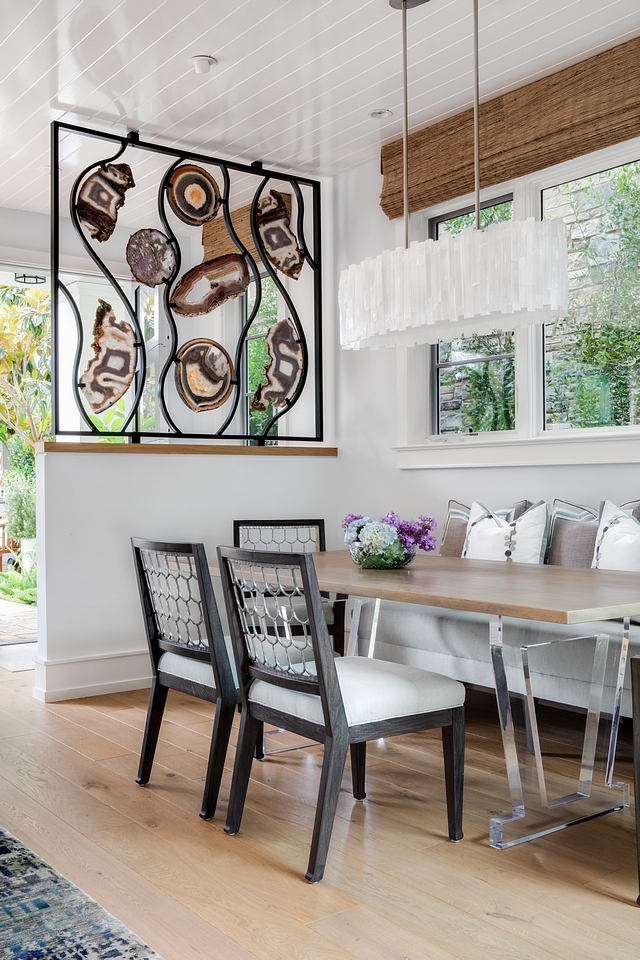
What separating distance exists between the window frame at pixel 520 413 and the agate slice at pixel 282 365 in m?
0.59

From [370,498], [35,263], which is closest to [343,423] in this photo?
[370,498]

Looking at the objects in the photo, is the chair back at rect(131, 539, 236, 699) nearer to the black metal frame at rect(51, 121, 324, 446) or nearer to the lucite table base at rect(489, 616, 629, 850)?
the lucite table base at rect(489, 616, 629, 850)

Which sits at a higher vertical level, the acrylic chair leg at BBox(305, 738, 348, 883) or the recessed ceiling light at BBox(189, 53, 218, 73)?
the recessed ceiling light at BBox(189, 53, 218, 73)

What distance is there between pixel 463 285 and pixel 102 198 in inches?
88.2

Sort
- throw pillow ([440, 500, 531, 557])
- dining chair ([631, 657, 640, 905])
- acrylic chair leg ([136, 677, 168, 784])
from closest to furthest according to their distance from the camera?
dining chair ([631, 657, 640, 905])
acrylic chair leg ([136, 677, 168, 784])
throw pillow ([440, 500, 531, 557])

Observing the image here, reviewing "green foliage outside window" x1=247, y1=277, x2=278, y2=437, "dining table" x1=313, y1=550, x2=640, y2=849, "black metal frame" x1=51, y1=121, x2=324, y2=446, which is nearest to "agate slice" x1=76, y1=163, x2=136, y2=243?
"black metal frame" x1=51, y1=121, x2=324, y2=446

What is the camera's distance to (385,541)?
9.41ft

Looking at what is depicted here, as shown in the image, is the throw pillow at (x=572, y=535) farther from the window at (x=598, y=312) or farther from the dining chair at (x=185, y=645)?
the dining chair at (x=185, y=645)

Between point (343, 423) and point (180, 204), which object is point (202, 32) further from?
point (343, 423)

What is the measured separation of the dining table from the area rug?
96cm

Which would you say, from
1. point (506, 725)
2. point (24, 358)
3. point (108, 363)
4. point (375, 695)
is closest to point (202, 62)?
point (108, 363)

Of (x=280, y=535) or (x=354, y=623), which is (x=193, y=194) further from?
(x=354, y=623)

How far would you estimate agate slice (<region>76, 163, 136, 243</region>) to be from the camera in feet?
13.5

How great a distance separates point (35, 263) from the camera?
5.73m
